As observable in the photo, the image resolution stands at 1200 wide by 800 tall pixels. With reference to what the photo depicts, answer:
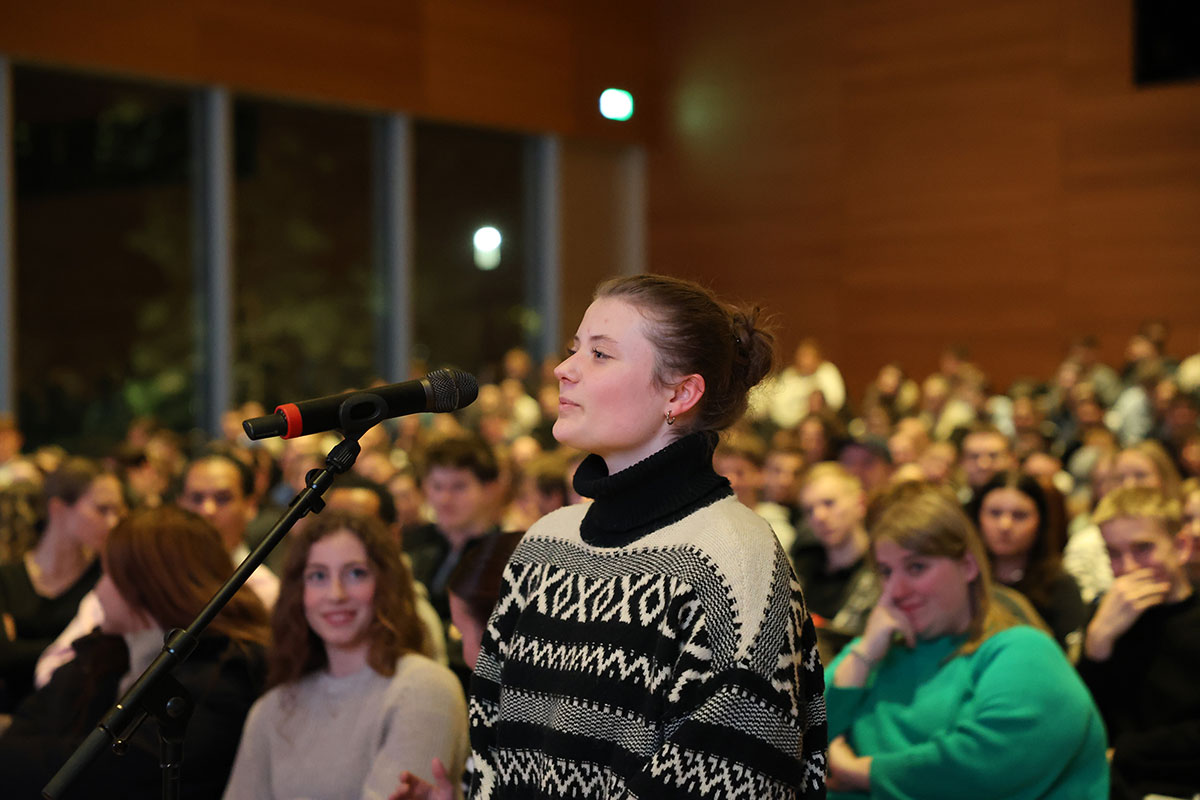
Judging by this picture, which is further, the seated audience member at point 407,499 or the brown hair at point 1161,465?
the seated audience member at point 407,499

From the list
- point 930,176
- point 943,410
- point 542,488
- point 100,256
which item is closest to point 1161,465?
point 542,488

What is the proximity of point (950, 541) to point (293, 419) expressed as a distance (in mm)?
1541

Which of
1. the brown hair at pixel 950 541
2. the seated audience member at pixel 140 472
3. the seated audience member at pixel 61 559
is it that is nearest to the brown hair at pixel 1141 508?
the brown hair at pixel 950 541

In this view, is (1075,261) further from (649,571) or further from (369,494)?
(649,571)

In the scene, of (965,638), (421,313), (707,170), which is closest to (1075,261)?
(707,170)

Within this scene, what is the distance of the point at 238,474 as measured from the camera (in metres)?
4.94

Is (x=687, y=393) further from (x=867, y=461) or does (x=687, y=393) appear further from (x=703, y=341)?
(x=867, y=461)

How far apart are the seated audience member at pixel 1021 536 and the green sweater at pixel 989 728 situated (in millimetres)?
1525

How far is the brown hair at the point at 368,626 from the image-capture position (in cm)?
274

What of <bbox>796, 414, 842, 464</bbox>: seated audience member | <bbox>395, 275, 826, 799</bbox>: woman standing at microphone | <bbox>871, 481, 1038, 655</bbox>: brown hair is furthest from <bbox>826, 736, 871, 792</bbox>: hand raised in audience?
<bbox>796, 414, 842, 464</bbox>: seated audience member

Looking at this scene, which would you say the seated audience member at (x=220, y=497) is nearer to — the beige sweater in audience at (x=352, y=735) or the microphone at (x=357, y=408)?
the beige sweater in audience at (x=352, y=735)

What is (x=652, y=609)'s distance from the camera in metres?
1.56

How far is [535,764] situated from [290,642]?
126 centimetres

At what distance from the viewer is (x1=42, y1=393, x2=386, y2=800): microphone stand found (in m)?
1.66
